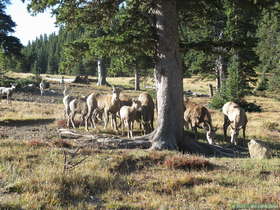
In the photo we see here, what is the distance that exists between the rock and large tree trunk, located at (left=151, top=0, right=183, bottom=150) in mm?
2693

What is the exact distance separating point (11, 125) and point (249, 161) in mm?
13069

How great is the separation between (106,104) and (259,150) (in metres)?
7.82

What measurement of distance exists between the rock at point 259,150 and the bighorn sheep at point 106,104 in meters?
6.65

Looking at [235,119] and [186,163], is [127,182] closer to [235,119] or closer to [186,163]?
[186,163]

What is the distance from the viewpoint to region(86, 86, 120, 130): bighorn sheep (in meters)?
17.8

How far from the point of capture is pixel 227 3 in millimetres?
13570

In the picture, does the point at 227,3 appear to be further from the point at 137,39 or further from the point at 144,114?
the point at 144,114

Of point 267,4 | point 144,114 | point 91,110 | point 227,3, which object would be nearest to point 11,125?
point 91,110

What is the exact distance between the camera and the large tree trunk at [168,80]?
1384 cm

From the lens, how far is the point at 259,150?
533 inches

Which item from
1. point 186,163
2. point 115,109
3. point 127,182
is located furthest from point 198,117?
point 127,182

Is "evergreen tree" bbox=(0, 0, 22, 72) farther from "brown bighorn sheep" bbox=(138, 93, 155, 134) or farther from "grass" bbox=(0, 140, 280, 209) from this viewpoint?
"grass" bbox=(0, 140, 280, 209)

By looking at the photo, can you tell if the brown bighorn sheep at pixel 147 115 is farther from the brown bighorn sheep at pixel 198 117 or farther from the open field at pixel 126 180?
the open field at pixel 126 180

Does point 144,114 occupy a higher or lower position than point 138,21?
lower
